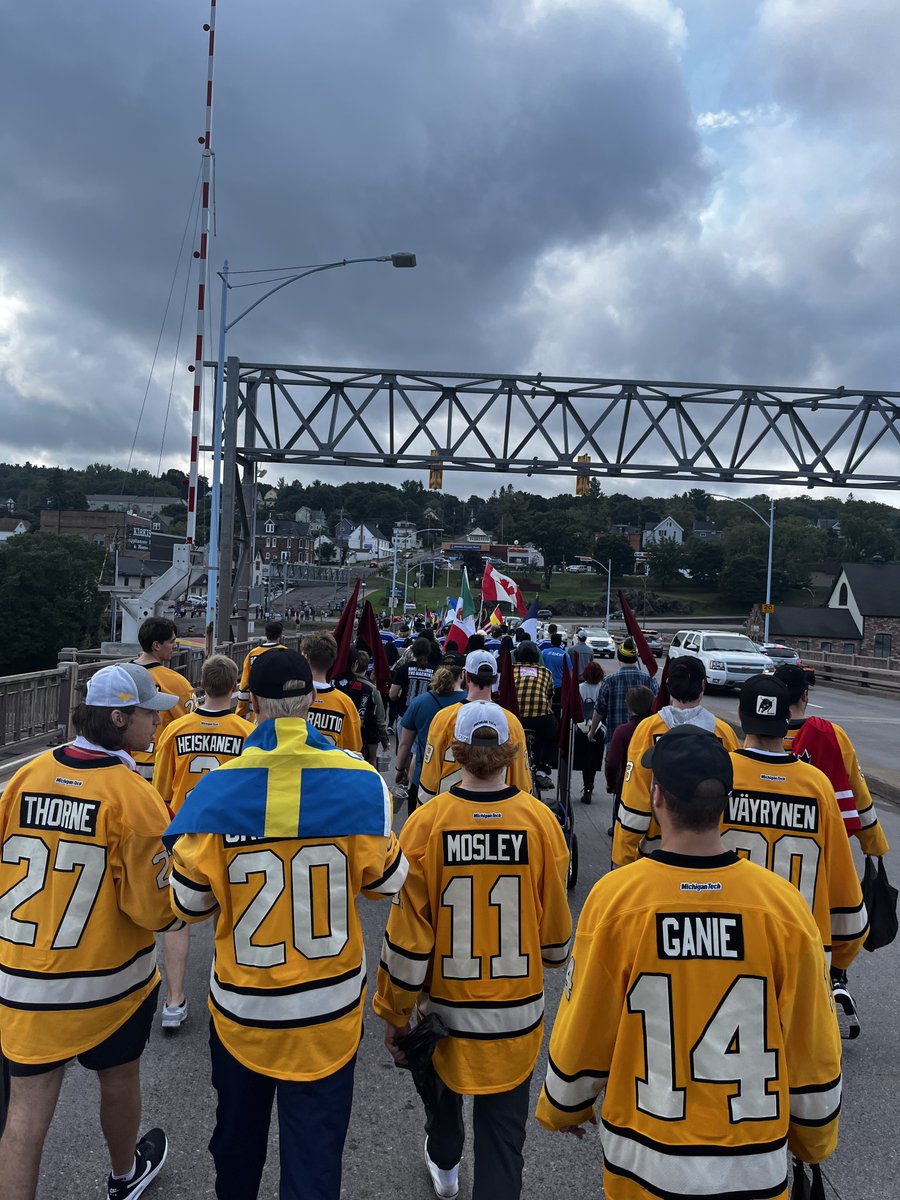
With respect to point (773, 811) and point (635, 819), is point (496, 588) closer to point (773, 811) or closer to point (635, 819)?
point (635, 819)

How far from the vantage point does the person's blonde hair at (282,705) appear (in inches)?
106

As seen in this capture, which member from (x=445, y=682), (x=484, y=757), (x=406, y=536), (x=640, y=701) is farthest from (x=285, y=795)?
(x=406, y=536)

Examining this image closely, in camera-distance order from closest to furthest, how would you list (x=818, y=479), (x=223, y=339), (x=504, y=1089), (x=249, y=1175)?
1. (x=249, y=1175)
2. (x=504, y=1089)
3. (x=223, y=339)
4. (x=818, y=479)

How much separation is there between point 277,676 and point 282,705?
10 centimetres

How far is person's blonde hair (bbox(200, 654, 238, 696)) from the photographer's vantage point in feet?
14.9

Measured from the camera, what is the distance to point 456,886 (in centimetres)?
293

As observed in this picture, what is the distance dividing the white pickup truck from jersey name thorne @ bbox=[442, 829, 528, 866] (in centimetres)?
1994

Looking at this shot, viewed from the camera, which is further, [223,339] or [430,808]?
[223,339]

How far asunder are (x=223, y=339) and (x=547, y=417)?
30.6 ft

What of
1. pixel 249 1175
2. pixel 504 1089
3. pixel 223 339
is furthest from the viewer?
pixel 223 339

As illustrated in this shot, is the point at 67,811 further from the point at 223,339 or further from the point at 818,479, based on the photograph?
the point at 818,479

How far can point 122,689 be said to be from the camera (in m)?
2.96

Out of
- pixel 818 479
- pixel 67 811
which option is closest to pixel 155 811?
pixel 67 811

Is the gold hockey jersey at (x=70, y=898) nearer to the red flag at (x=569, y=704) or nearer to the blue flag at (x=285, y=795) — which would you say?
the blue flag at (x=285, y=795)
